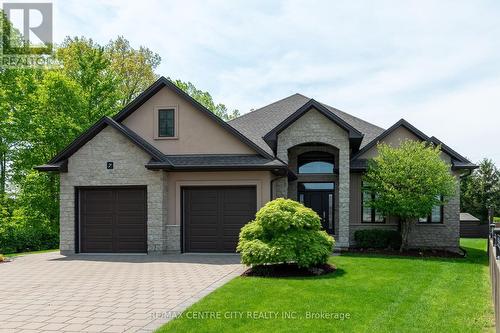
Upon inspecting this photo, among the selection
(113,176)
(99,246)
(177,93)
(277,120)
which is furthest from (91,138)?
(277,120)

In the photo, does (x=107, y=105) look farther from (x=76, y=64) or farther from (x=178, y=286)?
(x=178, y=286)

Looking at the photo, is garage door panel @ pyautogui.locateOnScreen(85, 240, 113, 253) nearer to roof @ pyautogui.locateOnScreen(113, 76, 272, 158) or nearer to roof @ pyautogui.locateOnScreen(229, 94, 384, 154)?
roof @ pyautogui.locateOnScreen(113, 76, 272, 158)

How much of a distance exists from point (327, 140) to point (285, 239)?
6911mm

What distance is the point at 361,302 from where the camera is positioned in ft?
27.8

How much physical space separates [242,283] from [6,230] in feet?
60.5

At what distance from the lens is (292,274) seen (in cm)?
1132

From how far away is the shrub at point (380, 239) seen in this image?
18062 mm

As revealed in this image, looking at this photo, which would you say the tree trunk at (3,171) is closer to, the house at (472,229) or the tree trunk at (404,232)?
the tree trunk at (404,232)

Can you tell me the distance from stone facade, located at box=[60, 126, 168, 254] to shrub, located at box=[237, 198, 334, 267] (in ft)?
16.2

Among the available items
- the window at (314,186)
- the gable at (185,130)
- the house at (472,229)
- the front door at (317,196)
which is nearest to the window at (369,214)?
the front door at (317,196)

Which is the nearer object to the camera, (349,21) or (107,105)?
(349,21)

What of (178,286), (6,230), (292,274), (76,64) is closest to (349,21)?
(292,274)

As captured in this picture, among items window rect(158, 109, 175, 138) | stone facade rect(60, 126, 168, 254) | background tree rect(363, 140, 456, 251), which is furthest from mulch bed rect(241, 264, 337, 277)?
window rect(158, 109, 175, 138)

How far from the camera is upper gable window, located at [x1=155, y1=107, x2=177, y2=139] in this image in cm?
1727
